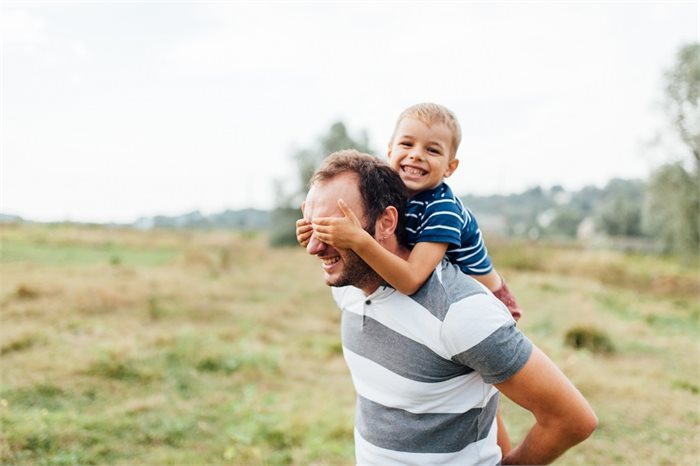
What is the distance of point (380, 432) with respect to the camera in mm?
1791

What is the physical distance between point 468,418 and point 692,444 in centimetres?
487

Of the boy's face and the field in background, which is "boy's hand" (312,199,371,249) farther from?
the field in background

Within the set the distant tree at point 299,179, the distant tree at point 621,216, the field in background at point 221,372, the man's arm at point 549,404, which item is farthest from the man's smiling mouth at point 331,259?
the distant tree at point 621,216

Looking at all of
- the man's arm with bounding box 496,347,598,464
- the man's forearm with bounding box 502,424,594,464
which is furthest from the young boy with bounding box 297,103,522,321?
the man's forearm with bounding box 502,424,594,464

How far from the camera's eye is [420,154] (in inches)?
80.9

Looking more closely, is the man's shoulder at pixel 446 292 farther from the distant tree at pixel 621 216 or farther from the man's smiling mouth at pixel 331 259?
the distant tree at pixel 621 216

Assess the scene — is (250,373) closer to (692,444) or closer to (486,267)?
(692,444)

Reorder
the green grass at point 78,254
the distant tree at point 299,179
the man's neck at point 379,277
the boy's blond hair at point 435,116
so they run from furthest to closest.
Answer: the distant tree at point 299,179
the green grass at point 78,254
the boy's blond hair at point 435,116
the man's neck at point 379,277

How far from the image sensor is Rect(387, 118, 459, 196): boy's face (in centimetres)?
205

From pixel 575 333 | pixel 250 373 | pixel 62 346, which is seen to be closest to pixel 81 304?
pixel 62 346

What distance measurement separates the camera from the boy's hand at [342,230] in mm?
1595

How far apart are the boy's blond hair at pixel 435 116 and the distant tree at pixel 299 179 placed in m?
30.0

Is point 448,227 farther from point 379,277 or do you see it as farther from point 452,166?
point 452,166

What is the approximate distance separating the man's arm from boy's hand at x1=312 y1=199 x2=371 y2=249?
1.91ft
